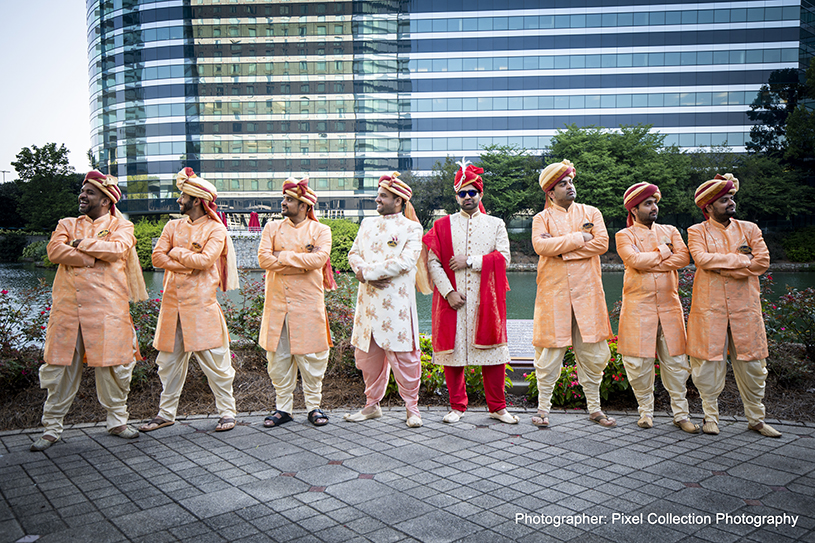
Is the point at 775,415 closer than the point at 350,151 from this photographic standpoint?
Yes

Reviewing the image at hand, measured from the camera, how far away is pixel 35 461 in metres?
4.21

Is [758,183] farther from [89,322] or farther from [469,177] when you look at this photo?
[89,322]

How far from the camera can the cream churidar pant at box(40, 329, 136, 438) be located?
4.68 m

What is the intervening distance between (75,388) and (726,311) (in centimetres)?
575

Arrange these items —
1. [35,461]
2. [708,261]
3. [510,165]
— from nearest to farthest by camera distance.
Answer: [35,461] → [708,261] → [510,165]

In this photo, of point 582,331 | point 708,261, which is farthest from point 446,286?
point 708,261

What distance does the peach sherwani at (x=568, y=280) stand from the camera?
5176 mm

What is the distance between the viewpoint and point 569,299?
207 inches

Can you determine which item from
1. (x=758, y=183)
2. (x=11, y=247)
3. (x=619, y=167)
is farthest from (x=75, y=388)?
(x=11, y=247)

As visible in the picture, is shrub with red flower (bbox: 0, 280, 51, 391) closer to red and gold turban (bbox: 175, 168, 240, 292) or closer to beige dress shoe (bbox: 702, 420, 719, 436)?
red and gold turban (bbox: 175, 168, 240, 292)

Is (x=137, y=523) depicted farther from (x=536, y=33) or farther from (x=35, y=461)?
(x=536, y=33)

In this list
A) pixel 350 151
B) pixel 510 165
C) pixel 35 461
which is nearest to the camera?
pixel 35 461

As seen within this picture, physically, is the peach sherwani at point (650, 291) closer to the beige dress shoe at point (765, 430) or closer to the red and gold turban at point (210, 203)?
the beige dress shoe at point (765, 430)

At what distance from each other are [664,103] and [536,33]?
13767 millimetres
